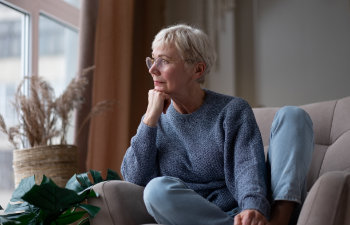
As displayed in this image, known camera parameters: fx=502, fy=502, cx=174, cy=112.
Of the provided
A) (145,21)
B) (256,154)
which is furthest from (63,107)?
(145,21)

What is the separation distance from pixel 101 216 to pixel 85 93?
4.28 feet

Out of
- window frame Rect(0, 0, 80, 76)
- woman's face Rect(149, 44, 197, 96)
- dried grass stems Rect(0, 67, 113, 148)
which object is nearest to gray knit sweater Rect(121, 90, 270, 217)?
woman's face Rect(149, 44, 197, 96)

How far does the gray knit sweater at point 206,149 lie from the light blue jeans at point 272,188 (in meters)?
0.07

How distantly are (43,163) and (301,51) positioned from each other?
2233 mm

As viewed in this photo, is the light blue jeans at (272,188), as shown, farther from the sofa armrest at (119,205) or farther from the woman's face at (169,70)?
the woman's face at (169,70)

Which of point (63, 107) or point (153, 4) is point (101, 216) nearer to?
point (63, 107)

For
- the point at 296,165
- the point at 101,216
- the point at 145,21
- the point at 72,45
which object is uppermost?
the point at 145,21

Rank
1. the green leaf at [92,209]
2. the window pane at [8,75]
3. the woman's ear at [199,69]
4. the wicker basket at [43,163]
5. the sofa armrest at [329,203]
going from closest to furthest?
the sofa armrest at [329,203] < the green leaf at [92,209] < the woman's ear at [199,69] < the wicker basket at [43,163] < the window pane at [8,75]

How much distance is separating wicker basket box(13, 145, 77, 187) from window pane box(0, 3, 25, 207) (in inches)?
14.8

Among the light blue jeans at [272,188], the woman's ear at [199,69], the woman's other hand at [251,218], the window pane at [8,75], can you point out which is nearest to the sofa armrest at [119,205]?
the light blue jeans at [272,188]

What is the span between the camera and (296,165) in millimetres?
1481

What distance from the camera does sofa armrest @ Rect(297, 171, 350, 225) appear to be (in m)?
1.27

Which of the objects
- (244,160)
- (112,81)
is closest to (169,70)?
(244,160)

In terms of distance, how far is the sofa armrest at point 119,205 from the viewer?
153 cm
